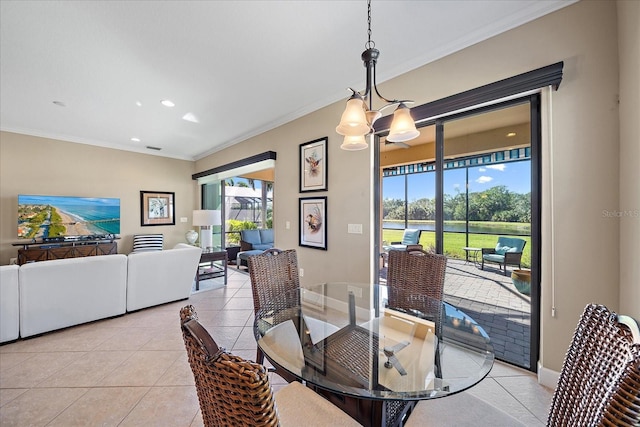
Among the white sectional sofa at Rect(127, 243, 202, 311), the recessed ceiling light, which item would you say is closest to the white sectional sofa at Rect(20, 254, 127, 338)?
the white sectional sofa at Rect(127, 243, 202, 311)

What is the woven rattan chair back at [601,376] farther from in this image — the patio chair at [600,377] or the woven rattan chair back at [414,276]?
the woven rattan chair back at [414,276]

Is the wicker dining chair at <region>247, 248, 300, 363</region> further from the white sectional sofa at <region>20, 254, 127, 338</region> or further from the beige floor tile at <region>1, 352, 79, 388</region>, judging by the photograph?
the white sectional sofa at <region>20, 254, 127, 338</region>

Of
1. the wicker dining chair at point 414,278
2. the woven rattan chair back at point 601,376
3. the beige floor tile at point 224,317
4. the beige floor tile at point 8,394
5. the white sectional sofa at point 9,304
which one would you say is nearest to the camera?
the woven rattan chair back at point 601,376

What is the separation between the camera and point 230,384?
540 mm

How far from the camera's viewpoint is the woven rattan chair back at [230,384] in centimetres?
52

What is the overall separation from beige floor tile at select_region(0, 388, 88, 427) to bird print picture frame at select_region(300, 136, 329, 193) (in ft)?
9.65

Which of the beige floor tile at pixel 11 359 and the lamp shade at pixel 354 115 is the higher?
the lamp shade at pixel 354 115

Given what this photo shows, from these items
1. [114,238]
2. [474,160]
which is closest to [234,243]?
[114,238]

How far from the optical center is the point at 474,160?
7.68 ft

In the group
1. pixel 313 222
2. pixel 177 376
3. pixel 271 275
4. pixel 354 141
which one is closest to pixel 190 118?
pixel 313 222

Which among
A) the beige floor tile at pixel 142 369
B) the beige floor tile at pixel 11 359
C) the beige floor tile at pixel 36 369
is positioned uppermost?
the beige floor tile at pixel 11 359

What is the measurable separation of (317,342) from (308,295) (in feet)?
2.60

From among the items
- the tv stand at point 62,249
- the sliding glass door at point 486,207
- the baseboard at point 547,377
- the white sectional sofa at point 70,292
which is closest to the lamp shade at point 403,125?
the sliding glass door at point 486,207

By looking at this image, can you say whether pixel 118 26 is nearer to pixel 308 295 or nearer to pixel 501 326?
pixel 308 295
